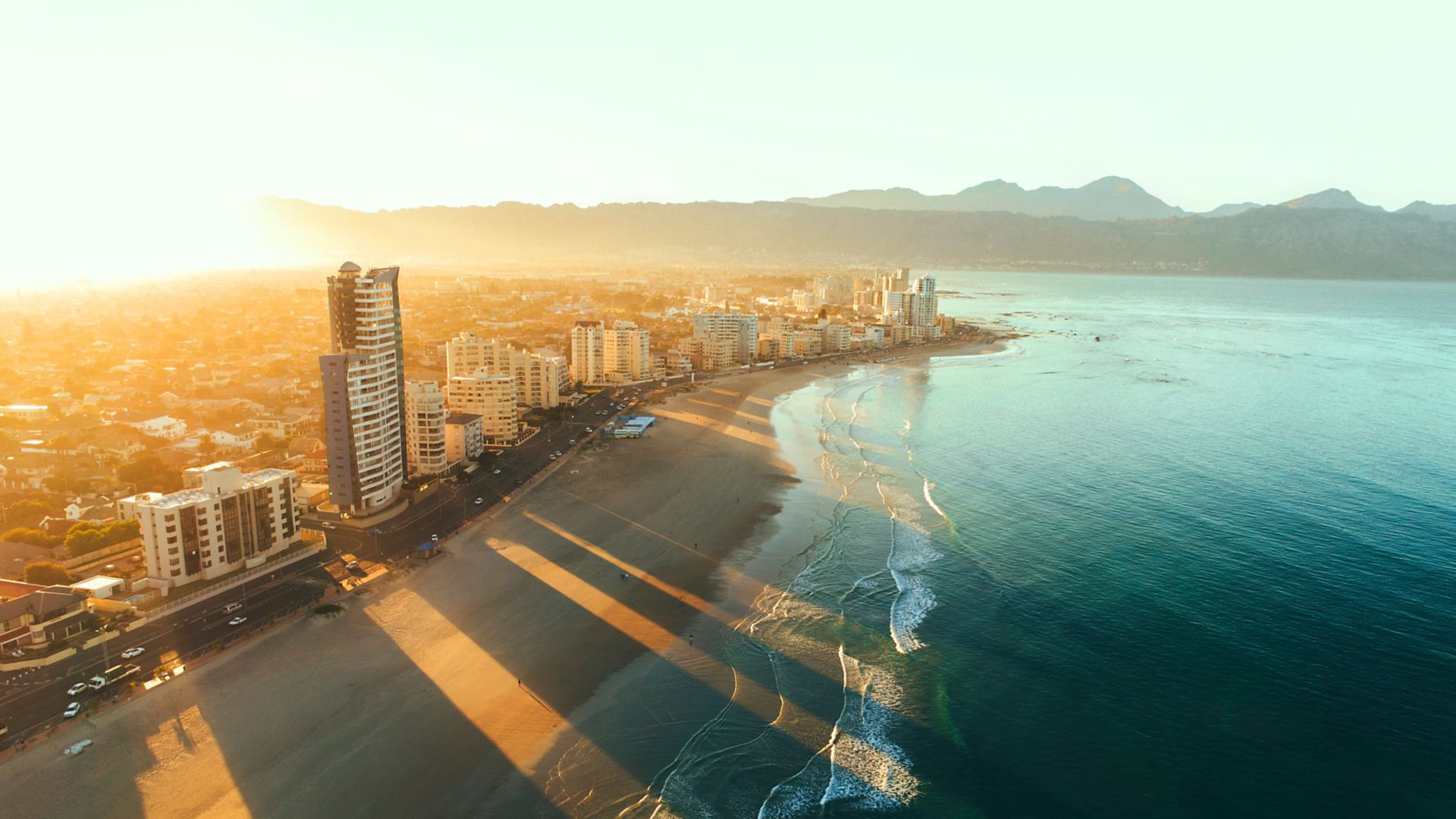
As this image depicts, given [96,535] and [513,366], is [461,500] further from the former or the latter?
[513,366]

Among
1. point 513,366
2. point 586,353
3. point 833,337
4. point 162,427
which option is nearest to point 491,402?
point 513,366

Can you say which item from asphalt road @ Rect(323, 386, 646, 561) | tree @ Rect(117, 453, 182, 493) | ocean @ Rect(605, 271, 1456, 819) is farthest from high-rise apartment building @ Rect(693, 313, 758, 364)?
tree @ Rect(117, 453, 182, 493)

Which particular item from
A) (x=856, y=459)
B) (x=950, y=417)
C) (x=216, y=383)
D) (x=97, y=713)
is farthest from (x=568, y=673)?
(x=216, y=383)

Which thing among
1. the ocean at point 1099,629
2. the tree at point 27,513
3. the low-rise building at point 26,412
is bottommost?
the ocean at point 1099,629

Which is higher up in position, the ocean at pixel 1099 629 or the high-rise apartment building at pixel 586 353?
the high-rise apartment building at pixel 586 353

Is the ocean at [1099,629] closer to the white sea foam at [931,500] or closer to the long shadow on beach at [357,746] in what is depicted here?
the white sea foam at [931,500]

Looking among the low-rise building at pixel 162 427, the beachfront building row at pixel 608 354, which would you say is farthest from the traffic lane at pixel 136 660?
the beachfront building row at pixel 608 354
